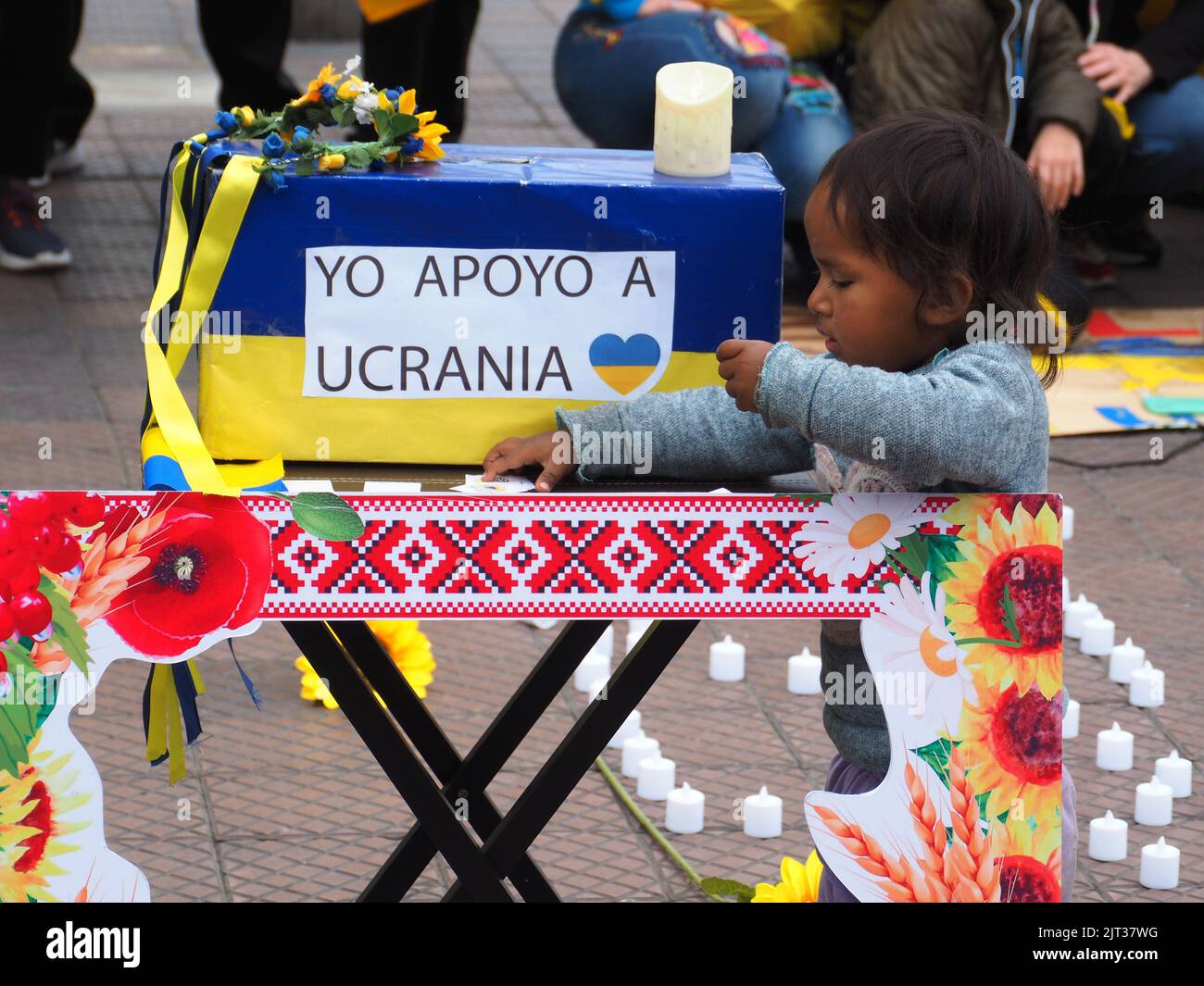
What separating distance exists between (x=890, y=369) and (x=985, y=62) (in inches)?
135

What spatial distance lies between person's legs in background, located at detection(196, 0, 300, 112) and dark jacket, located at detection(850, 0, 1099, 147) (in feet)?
5.98

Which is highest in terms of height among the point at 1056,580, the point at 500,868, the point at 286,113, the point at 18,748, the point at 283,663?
the point at 286,113

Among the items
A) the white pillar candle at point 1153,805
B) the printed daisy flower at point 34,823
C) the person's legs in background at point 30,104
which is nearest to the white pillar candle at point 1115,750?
the white pillar candle at point 1153,805

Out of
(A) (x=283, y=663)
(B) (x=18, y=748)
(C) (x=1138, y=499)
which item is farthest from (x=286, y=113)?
(C) (x=1138, y=499)

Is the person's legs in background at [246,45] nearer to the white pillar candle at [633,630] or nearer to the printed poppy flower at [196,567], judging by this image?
the white pillar candle at [633,630]

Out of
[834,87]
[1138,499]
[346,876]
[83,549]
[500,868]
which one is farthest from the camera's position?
[834,87]

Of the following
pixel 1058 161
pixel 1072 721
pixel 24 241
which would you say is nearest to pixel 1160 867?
pixel 1072 721

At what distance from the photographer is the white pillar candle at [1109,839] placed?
2.90m

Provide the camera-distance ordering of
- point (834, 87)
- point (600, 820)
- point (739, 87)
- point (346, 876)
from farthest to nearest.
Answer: point (834, 87) < point (739, 87) < point (600, 820) < point (346, 876)

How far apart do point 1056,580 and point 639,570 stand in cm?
45

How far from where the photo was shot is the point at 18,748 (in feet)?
6.57

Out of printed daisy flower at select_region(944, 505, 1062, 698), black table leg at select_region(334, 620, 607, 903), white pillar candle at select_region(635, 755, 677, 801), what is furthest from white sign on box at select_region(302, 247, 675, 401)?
white pillar candle at select_region(635, 755, 677, 801)

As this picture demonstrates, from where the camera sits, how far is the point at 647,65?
17.2ft

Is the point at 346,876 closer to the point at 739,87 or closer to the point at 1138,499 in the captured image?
the point at 1138,499
